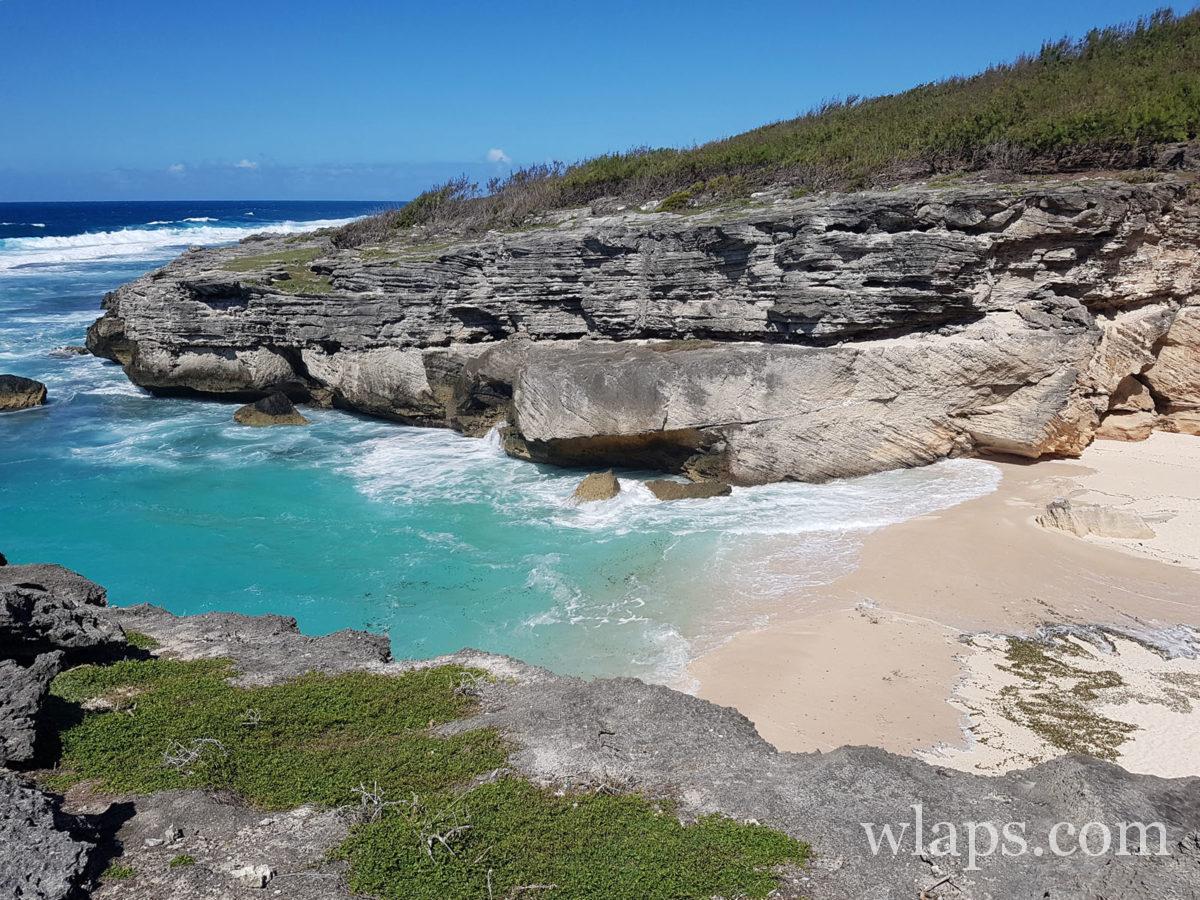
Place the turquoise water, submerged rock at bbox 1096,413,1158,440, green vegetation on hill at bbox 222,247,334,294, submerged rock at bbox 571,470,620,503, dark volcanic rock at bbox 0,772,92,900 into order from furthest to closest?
green vegetation on hill at bbox 222,247,334,294
submerged rock at bbox 1096,413,1158,440
submerged rock at bbox 571,470,620,503
the turquoise water
dark volcanic rock at bbox 0,772,92,900

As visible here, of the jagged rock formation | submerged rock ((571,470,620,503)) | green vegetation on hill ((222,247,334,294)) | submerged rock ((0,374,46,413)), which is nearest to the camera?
the jagged rock formation

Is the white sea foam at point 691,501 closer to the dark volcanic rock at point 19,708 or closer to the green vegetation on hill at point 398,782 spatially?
the green vegetation on hill at point 398,782

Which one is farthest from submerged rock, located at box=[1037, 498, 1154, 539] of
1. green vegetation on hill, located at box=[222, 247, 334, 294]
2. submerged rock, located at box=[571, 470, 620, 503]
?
green vegetation on hill, located at box=[222, 247, 334, 294]

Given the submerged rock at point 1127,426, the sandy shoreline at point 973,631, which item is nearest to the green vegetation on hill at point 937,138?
the submerged rock at point 1127,426

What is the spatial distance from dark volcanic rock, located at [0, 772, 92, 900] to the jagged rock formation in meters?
14.6

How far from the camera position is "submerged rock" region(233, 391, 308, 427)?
25328 millimetres

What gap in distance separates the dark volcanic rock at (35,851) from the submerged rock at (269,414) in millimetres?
20845

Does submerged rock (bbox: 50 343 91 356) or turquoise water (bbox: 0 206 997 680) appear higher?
submerged rock (bbox: 50 343 91 356)

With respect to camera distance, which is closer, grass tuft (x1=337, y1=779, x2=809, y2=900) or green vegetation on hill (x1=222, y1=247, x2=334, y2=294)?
grass tuft (x1=337, y1=779, x2=809, y2=900)

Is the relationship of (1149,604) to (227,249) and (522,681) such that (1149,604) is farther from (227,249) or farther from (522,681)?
(227,249)

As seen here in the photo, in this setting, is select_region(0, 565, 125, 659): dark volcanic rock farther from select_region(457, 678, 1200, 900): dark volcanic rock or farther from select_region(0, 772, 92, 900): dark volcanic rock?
select_region(457, 678, 1200, 900): dark volcanic rock

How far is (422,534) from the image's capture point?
17.2m

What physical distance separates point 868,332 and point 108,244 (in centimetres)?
7550

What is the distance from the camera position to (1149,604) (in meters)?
13.0
